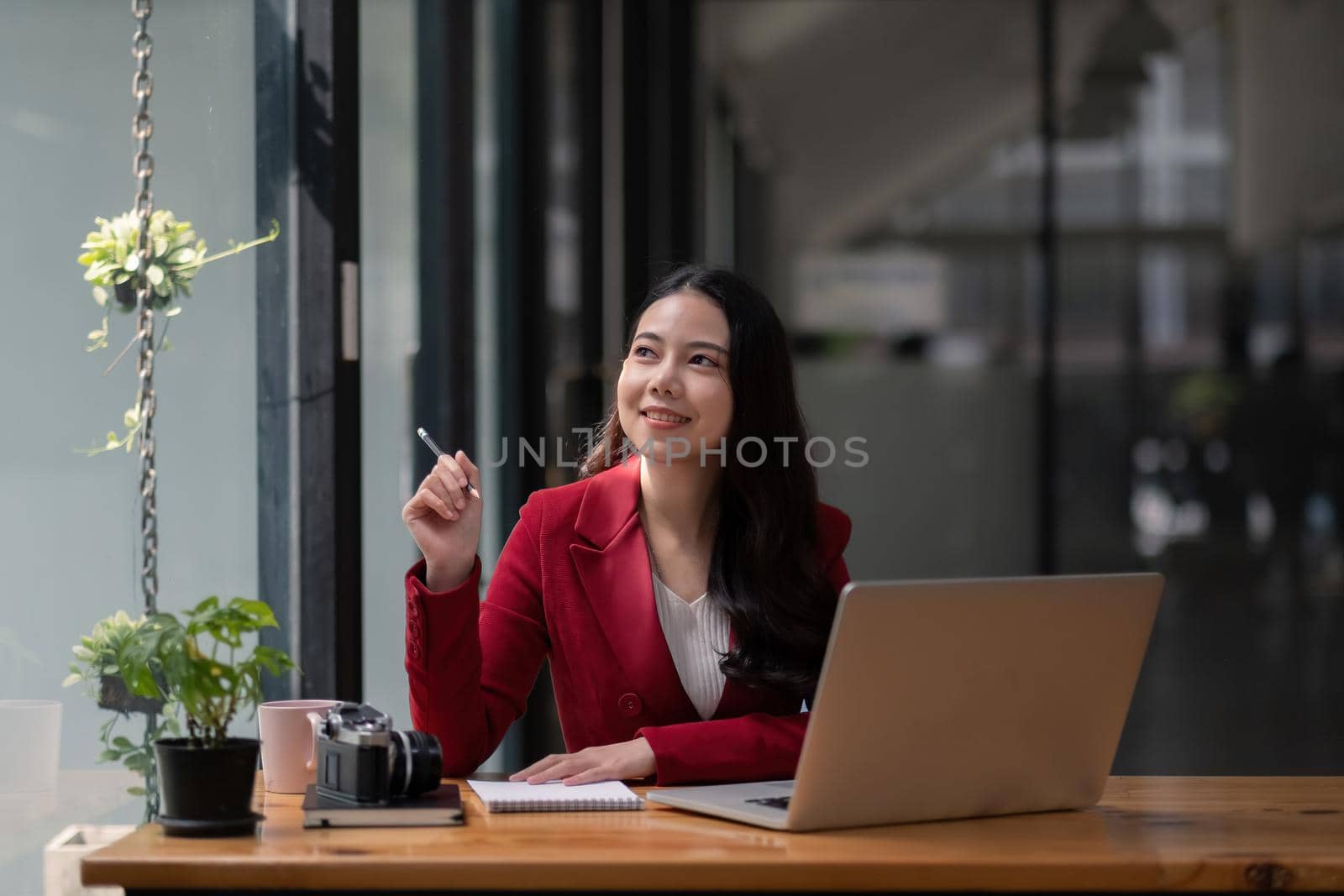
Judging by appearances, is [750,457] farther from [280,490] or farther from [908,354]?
[908,354]

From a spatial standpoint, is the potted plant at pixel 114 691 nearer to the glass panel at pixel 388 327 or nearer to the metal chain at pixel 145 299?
the metal chain at pixel 145 299

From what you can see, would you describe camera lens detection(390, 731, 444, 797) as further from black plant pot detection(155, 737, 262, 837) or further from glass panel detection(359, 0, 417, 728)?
glass panel detection(359, 0, 417, 728)

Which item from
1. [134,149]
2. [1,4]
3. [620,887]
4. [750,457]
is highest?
[1,4]

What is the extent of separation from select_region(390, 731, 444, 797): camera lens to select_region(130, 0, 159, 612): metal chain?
597 mm

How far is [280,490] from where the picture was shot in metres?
2.29

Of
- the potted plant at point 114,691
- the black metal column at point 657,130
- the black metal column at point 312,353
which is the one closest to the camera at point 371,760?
the potted plant at point 114,691

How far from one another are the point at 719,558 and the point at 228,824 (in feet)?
2.90

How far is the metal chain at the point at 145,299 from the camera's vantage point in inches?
75.7

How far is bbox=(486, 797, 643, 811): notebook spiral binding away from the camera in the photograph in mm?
1559

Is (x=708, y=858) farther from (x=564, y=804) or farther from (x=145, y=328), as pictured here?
(x=145, y=328)

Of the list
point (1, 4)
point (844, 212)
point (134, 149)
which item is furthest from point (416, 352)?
point (844, 212)

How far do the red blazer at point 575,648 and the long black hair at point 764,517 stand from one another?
5 centimetres

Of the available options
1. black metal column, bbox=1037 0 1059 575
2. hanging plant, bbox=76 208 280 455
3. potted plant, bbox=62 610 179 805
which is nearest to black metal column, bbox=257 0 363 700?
hanging plant, bbox=76 208 280 455

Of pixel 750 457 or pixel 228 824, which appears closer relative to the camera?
pixel 228 824
